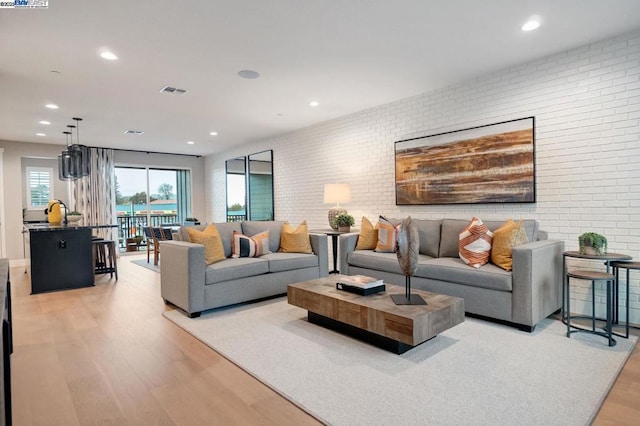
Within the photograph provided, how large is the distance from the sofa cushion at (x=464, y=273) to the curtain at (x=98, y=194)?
7.25m

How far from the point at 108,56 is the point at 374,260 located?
3402 mm

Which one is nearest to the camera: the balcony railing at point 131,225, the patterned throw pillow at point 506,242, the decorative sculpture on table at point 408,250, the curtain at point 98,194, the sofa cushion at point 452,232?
the decorative sculpture on table at point 408,250

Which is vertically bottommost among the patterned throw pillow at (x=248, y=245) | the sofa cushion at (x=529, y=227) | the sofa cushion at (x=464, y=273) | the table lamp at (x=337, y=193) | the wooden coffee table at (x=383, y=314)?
the wooden coffee table at (x=383, y=314)

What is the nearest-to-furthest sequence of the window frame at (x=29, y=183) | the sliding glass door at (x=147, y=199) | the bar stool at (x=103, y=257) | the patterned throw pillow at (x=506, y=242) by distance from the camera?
the patterned throw pillow at (x=506, y=242)
the bar stool at (x=103, y=257)
the window frame at (x=29, y=183)
the sliding glass door at (x=147, y=199)

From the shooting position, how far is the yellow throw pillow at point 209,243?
3672 millimetres

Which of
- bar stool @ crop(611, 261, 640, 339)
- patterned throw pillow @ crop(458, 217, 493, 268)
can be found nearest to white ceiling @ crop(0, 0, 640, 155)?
patterned throw pillow @ crop(458, 217, 493, 268)

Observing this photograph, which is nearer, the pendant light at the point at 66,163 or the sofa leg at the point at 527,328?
the sofa leg at the point at 527,328

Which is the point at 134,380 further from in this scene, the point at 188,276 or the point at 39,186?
the point at 39,186

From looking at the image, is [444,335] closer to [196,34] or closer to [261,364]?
[261,364]

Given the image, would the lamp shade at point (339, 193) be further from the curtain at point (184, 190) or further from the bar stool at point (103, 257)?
the curtain at point (184, 190)

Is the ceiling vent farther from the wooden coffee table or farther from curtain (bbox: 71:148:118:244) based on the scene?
curtain (bbox: 71:148:118:244)

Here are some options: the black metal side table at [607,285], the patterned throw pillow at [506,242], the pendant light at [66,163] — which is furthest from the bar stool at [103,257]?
the black metal side table at [607,285]

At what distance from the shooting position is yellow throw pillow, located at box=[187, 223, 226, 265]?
3672mm

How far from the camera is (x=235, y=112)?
536cm
